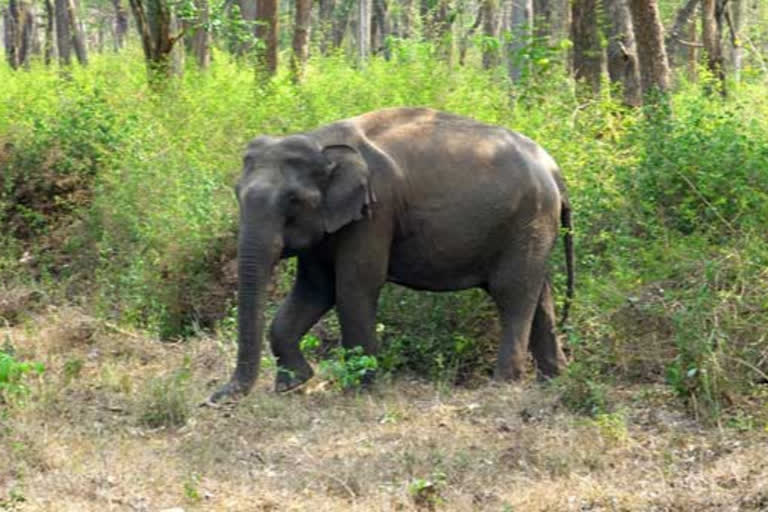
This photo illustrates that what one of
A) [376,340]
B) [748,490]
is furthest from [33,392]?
[748,490]

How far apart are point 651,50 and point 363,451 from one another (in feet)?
22.4

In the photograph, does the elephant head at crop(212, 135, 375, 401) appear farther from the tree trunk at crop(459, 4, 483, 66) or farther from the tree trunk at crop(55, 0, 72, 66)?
the tree trunk at crop(55, 0, 72, 66)

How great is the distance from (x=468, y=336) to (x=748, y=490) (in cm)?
394

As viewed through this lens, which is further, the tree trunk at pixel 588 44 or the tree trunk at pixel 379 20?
the tree trunk at pixel 379 20

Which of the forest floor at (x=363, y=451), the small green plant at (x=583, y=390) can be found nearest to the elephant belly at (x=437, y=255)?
the forest floor at (x=363, y=451)

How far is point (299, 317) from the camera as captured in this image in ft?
33.4

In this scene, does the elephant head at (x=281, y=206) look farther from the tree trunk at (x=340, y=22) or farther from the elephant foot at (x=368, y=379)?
the tree trunk at (x=340, y=22)

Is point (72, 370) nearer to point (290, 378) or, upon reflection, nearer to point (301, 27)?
point (290, 378)

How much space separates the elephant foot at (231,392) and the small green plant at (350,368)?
1.64 feet

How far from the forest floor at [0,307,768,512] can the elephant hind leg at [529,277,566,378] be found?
1.46 ft

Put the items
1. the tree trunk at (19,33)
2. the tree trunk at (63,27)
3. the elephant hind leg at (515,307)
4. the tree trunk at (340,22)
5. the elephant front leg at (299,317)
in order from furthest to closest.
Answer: the tree trunk at (340,22) < the tree trunk at (19,33) < the tree trunk at (63,27) < the elephant hind leg at (515,307) < the elephant front leg at (299,317)

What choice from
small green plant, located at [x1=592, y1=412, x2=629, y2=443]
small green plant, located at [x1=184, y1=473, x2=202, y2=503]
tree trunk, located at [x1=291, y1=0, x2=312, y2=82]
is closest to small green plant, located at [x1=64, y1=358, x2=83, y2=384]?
small green plant, located at [x1=184, y1=473, x2=202, y2=503]

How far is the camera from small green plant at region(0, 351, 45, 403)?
8.00m

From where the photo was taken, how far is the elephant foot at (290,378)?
388 inches
